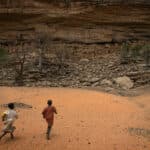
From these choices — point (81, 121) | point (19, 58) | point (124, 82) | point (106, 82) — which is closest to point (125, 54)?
point (106, 82)

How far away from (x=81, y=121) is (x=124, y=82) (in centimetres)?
894

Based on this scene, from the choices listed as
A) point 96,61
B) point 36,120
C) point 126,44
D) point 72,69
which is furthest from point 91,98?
point 126,44

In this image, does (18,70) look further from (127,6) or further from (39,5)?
(127,6)

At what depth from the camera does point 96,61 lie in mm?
27797

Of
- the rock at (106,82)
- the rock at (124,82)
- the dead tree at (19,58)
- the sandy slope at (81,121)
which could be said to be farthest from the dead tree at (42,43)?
the sandy slope at (81,121)

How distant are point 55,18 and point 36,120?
17.9m

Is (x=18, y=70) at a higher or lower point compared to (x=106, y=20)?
lower

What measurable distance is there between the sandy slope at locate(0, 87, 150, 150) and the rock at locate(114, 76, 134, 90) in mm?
2325

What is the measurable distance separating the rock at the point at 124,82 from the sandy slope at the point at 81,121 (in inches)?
91.5

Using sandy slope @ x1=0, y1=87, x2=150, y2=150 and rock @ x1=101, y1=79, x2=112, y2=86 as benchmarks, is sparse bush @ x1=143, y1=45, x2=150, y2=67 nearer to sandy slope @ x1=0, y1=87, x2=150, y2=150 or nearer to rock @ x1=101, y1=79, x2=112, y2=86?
rock @ x1=101, y1=79, x2=112, y2=86

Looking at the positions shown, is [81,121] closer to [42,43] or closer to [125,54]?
[125,54]

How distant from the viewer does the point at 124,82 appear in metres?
22.4

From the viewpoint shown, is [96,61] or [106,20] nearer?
[96,61]

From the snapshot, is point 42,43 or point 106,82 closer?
point 106,82
